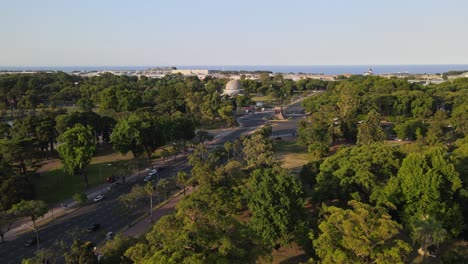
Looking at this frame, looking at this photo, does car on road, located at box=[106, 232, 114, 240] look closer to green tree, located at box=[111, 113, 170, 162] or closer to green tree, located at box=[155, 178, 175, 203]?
green tree, located at box=[155, 178, 175, 203]

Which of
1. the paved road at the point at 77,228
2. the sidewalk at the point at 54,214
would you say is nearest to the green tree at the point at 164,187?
the paved road at the point at 77,228

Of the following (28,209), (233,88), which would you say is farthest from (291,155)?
(233,88)

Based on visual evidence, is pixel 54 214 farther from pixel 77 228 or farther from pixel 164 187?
pixel 164 187

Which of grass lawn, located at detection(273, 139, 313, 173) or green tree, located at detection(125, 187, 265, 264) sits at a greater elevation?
green tree, located at detection(125, 187, 265, 264)

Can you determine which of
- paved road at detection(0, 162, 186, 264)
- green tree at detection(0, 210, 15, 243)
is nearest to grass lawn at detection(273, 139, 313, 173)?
paved road at detection(0, 162, 186, 264)

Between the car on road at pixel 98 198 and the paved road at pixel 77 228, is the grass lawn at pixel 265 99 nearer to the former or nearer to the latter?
the car on road at pixel 98 198

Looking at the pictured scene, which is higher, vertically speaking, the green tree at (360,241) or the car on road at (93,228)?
the green tree at (360,241)
